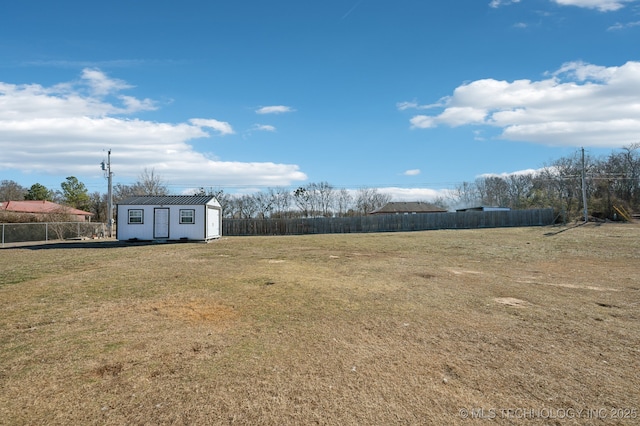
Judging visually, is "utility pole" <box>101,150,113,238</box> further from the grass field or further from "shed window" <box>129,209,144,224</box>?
the grass field

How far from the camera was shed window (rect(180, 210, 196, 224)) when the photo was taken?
22.8m

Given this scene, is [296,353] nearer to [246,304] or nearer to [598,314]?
[246,304]

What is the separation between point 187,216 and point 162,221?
1653 millimetres

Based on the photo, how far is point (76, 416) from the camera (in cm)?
303

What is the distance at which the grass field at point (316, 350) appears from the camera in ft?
10.5

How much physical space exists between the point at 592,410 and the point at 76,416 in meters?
4.46

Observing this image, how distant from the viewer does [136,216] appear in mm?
22703

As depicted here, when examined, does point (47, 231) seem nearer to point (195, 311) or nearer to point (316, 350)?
point (195, 311)

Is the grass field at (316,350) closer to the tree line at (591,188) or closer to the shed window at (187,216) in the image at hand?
the shed window at (187,216)

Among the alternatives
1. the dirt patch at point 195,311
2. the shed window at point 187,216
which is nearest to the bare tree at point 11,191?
the shed window at point 187,216

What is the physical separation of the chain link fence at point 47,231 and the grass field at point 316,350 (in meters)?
19.9

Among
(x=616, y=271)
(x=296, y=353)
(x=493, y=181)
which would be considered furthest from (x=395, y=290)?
(x=493, y=181)

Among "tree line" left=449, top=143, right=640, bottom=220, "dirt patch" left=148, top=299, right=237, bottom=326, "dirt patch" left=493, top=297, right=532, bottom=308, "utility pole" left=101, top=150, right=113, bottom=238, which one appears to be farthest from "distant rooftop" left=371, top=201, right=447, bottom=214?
"dirt patch" left=148, top=299, right=237, bottom=326

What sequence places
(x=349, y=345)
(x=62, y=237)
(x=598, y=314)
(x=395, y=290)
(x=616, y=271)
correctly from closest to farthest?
1. (x=349, y=345)
2. (x=598, y=314)
3. (x=395, y=290)
4. (x=616, y=271)
5. (x=62, y=237)
